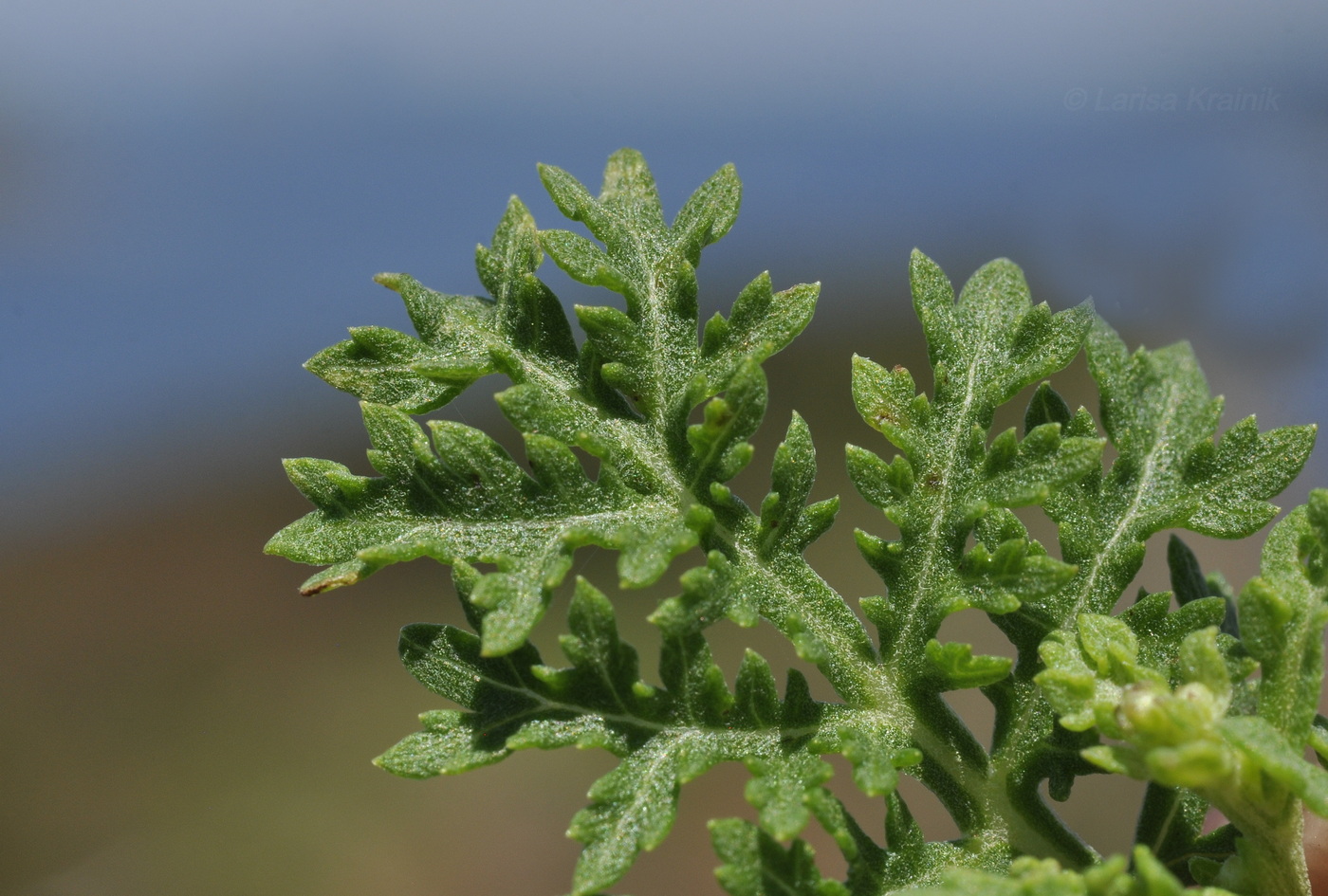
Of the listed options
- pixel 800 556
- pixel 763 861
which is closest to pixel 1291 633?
pixel 800 556

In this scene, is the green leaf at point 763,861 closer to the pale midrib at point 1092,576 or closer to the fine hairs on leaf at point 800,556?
the fine hairs on leaf at point 800,556

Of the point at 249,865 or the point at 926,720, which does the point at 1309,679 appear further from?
the point at 249,865

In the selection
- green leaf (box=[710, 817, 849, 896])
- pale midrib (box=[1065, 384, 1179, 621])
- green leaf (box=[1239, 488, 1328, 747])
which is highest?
pale midrib (box=[1065, 384, 1179, 621])

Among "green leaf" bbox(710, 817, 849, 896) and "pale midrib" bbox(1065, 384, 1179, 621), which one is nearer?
"green leaf" bbox(710, 817, 849, 896)

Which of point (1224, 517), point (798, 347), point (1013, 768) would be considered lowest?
point (1013, 768)

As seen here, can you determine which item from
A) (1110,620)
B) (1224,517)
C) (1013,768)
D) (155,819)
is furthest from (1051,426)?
(155,819)

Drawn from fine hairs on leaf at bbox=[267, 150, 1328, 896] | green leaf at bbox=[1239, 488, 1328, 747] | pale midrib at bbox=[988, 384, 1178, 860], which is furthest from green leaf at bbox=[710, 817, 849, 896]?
green leaf at bbox=[1239, 488, 1328, 747]

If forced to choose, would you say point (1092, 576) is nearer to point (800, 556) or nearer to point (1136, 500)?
point (1136, 500)

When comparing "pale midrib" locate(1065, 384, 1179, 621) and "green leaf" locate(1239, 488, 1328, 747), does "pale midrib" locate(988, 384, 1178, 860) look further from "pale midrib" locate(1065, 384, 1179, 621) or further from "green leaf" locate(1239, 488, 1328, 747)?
"green leaf" locate(1239, 488, 1328, 747)
